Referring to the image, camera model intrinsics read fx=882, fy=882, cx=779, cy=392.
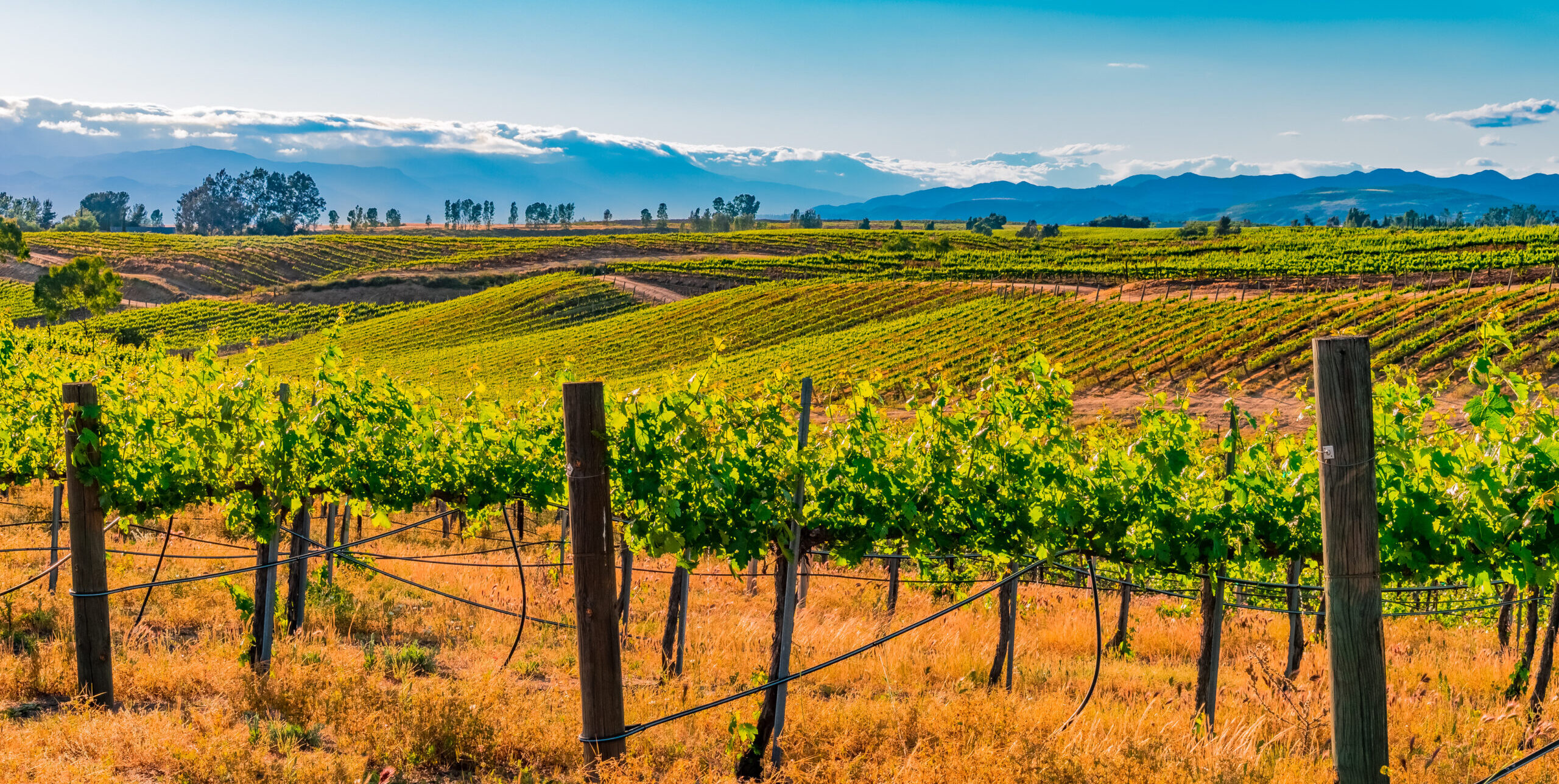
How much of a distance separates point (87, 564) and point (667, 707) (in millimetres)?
3876

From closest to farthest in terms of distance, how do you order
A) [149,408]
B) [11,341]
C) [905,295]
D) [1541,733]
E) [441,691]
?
[1541,733] → [441,691] → [149,408] → [11,341] → [905,295]

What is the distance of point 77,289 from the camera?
73.6 metres

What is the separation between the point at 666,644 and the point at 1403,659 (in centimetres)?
639

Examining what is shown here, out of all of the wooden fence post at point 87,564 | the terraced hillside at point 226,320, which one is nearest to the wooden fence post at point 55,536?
the wooden fence post at point 87,564

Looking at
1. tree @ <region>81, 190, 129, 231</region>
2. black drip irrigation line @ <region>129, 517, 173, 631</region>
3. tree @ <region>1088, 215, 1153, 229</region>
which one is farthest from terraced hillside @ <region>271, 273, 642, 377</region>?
tree @ <region>81, 190, 129, 231</region>

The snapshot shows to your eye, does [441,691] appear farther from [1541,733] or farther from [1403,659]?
[1403,659]

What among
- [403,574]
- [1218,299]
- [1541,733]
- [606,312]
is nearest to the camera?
[1541,733]

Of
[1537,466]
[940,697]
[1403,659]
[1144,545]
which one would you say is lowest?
[1403,659]

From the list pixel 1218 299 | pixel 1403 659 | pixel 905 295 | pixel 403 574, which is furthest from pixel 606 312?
pixel 1403 659

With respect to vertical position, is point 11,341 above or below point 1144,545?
above

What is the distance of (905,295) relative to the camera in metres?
64.3

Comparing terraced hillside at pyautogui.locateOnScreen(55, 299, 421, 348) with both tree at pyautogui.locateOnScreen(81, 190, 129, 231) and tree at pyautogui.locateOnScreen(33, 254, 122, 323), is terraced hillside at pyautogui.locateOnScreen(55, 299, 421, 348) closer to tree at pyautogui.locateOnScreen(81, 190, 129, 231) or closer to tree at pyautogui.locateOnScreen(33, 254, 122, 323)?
tree at pyautogui.locateOnScreen(33, 254, 122, 323)

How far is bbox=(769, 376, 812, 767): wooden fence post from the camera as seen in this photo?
469 cm

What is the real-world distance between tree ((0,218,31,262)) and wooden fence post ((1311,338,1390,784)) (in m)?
116
